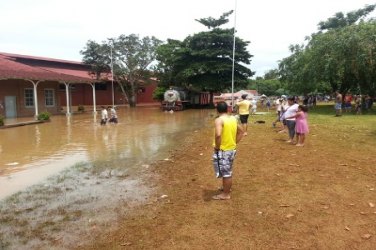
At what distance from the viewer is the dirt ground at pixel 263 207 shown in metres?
4.25

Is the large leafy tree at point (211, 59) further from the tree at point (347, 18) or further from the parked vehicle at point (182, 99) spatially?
the tree at point (347, 18)

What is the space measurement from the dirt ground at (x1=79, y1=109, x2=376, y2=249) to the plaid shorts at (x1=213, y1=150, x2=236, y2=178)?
1.50 feet

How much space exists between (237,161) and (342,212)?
3795 mm

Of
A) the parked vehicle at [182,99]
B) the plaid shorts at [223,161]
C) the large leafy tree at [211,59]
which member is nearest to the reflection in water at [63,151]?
the plaid shorts at [223,161]

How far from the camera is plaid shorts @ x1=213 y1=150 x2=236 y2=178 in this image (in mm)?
5566

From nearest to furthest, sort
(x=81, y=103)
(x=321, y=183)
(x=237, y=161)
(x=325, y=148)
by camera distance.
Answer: (x=321, y=183), (x=237, y=161), (x=325, y=148), (x=81, y=103)

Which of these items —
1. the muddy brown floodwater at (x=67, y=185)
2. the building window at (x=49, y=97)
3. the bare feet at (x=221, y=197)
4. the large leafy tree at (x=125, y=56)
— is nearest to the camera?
the muddy brown floodwater at (x=67, y=185)

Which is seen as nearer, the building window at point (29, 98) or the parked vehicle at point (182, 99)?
the building window at point (29, 98)

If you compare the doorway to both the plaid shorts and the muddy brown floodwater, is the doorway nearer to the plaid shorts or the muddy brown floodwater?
the muddy brown floodwater

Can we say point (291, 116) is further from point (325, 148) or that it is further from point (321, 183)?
point (321, 183)

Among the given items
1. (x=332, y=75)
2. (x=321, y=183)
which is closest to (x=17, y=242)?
(x=321, y=183)

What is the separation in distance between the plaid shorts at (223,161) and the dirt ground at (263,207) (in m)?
0.46

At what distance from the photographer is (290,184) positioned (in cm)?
643

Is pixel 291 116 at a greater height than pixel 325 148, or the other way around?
pixel 291 116
